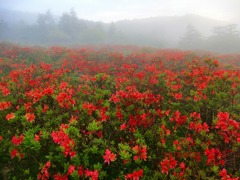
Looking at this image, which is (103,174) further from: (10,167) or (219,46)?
(219,46)

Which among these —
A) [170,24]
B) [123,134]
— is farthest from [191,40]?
[123,134]

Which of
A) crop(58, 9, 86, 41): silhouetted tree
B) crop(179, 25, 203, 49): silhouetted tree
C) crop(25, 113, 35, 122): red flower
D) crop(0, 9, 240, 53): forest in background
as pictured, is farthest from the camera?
crop(58, 9, 86, 41): silhouetted tree

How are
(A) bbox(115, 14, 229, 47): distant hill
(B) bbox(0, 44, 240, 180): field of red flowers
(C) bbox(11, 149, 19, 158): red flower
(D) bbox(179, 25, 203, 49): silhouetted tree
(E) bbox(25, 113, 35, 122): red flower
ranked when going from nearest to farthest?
(B) bbox(0, 44, 240, 180): field of red flowers
(C) bbox(11, 149, 19, 158): red flower
(E) bbox(25, 113, 35, 122): red flower
(D) bbox(179, 25, 203, 49): silhouetted tree
(A) bbox(115, 14, 229, 47): distant hill

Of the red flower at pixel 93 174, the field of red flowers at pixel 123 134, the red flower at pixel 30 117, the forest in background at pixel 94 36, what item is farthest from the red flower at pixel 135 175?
the forest in background at pixel 94 36

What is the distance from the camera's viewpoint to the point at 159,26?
9456cm

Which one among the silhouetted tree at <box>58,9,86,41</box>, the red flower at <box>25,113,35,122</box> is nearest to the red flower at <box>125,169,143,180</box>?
the red flower at <box>25,113,35,122</box>

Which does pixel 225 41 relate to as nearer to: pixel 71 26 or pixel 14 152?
pixel 71 26

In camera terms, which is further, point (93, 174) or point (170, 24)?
point (170, 24)

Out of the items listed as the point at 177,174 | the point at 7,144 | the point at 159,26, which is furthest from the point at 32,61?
the point at 159,26

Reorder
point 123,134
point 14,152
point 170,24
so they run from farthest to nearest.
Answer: point 170,24, point 123,134, point 14,152

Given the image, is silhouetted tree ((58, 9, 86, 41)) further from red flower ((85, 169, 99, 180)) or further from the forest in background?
red flower ((85, 169, 99, 180))

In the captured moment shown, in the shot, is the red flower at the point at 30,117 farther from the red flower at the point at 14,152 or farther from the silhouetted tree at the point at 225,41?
the silhouetted tree at the point at 225,41

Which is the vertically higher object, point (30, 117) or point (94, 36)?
point (94, 36)

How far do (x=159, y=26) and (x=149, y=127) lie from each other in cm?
9446
